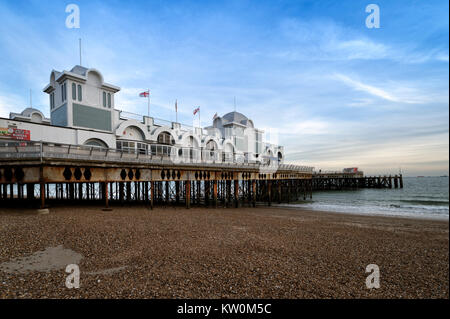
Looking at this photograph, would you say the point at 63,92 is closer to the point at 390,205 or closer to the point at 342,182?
the point at 390,205

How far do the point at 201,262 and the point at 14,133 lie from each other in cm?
1776

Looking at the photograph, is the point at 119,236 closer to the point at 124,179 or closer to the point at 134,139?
the point at 124,179

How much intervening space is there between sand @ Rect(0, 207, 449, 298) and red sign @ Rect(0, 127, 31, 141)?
8526 mm

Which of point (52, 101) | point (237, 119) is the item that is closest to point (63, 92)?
point (52, 101)

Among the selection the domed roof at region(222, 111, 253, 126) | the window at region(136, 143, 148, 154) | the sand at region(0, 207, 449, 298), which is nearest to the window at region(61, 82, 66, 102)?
the window at region(136, 143, 148, 154)

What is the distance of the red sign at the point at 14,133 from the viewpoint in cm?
1480

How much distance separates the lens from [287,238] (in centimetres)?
962

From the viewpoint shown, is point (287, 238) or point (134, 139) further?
point (134, 139)

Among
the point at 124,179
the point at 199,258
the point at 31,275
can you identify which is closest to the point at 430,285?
the point at 199,258

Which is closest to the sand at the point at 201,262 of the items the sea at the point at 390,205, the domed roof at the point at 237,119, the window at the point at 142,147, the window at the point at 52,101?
the sea at the point at 390,205

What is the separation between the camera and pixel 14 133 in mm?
15320

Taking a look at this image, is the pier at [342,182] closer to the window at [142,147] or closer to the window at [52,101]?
the window at [142,147]

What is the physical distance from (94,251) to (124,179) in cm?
962
